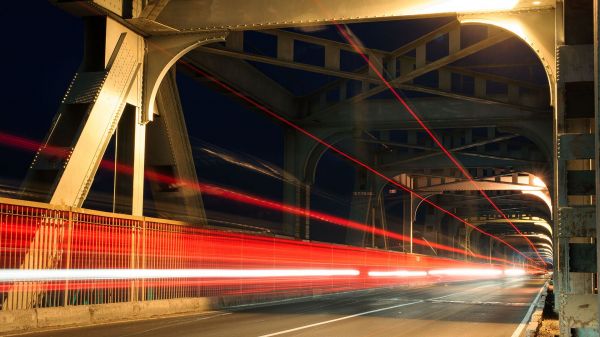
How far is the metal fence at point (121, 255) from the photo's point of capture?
13.5 metres

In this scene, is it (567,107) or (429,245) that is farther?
(429,245)

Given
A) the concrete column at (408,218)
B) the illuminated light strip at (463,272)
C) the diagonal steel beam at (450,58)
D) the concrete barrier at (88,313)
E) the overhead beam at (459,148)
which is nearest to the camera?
the concrete barrier at (88,313)

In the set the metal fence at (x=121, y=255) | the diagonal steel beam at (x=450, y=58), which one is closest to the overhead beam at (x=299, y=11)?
the diagonal steel beam at (x=450, y=58)

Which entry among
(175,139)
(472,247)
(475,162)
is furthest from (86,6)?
(472,247)

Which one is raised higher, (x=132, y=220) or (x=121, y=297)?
(x=132, y=220)

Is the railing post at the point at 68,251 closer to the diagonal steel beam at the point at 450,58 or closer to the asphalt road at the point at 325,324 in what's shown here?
the asphalt road at the point at 325,324

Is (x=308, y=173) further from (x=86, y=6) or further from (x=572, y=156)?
(x=572, y=156)

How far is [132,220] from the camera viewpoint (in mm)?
Result: 16562

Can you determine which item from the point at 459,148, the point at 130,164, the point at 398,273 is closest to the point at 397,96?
the point at 459,148

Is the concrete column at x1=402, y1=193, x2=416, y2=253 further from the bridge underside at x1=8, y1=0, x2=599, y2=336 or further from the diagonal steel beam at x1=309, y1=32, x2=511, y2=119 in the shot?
the diagonal steel beam at x1=309, y1=32, x2=511, y2=119

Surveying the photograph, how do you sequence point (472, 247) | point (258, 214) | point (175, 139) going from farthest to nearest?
point (258, 214), point (472, 247), point (175, 139)

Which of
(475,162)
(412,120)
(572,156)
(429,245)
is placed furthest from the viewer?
(429,245)

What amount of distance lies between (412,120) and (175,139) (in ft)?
44.4

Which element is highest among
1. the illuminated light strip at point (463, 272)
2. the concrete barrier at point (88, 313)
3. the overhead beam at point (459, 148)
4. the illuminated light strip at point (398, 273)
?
the overhead beam at point (459, 148)
